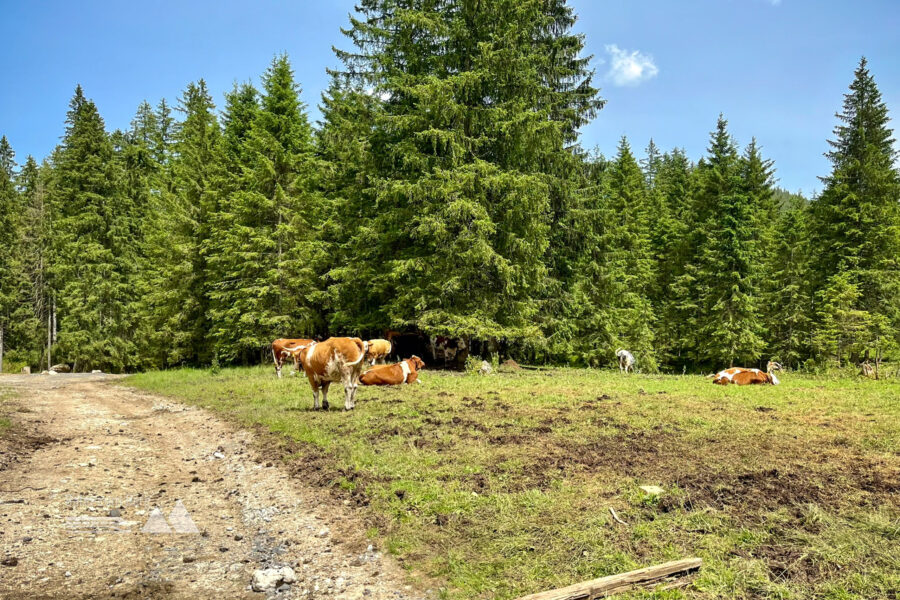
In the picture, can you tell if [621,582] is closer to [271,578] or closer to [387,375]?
[271,578]

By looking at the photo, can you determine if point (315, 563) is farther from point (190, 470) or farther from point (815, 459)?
point (815, 459)

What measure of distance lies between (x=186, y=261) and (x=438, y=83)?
1697cm

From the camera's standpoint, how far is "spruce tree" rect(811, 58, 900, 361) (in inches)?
1150

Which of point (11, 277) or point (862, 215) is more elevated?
point (862, 215)

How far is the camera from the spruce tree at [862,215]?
29.2 meters

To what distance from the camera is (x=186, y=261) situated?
88.4 ft

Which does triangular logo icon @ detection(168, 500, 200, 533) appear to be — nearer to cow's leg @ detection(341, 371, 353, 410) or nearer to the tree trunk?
cow's leg @ detection(341, 371, 353, 410)

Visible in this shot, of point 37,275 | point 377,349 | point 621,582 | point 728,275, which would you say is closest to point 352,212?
point 377,349

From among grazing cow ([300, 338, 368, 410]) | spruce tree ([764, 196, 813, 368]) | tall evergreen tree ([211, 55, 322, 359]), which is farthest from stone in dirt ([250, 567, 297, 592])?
spruce tree ([764, 196, 813, 368])

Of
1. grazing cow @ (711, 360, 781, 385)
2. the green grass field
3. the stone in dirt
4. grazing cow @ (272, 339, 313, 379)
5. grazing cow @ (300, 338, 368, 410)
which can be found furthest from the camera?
grazing cow @ (272, 339, 313, 379)

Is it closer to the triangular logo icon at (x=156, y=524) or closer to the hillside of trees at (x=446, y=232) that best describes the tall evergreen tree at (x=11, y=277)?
the hillside of trees at (x=446, y=232)

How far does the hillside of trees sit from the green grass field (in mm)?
8580

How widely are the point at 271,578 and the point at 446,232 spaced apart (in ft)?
47.7

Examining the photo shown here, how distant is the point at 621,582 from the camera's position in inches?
157
